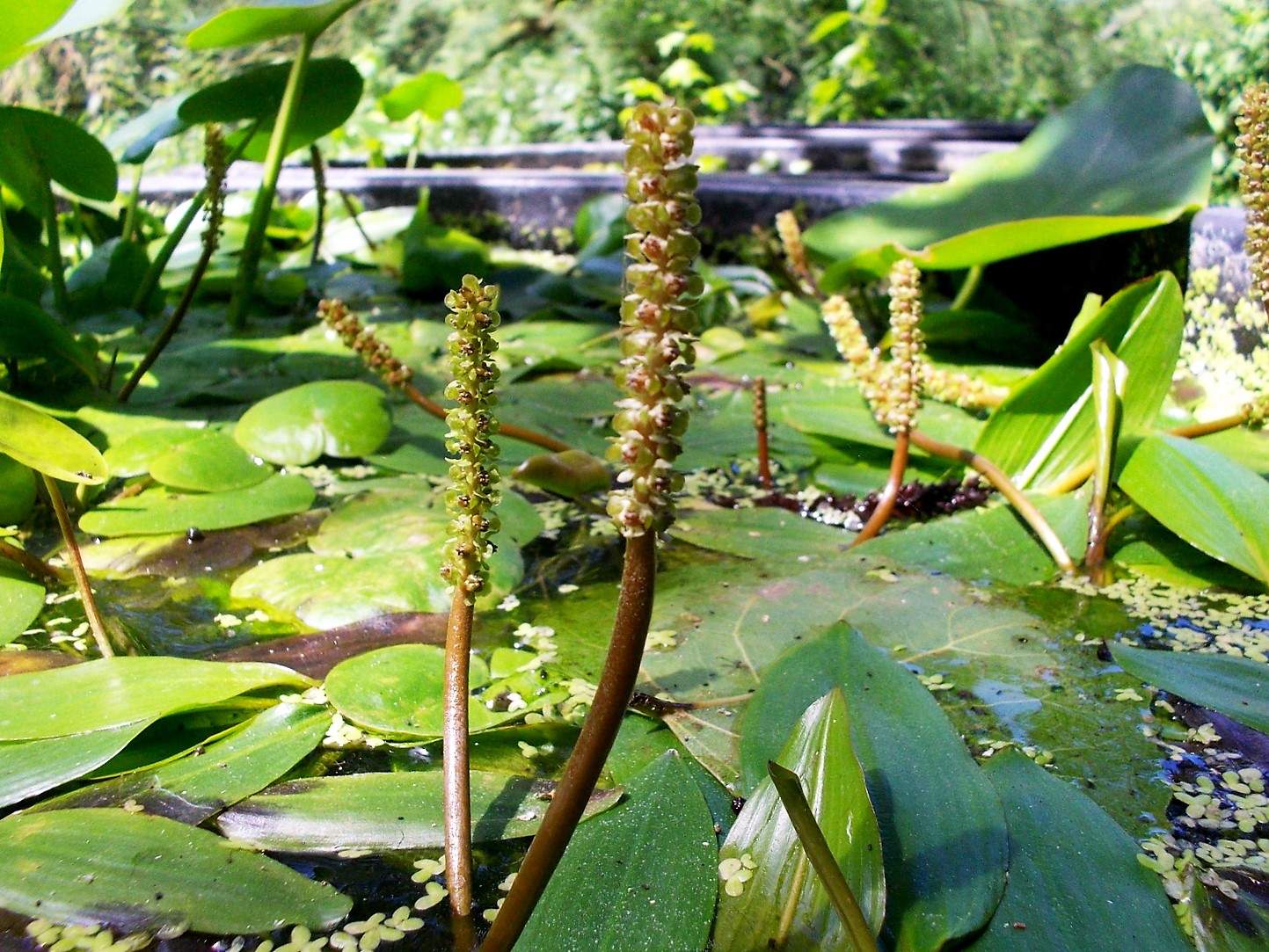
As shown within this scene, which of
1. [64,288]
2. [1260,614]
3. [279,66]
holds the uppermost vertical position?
[279,66]

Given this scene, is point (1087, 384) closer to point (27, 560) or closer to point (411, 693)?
point (411, 693)

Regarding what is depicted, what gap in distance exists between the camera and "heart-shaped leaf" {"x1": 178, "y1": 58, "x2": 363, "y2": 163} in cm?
192

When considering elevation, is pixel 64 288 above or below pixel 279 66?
below

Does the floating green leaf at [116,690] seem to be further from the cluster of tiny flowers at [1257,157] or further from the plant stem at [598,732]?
the cluster of tiny flowers at [1257,157]

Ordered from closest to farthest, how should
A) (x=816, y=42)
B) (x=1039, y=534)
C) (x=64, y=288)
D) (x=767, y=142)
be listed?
(x=1039, y=534)
(x=64, y=288)
(x=767, y=142)
(x=816, y=42)

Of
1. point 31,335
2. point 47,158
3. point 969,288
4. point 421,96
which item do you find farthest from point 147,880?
point 421,96

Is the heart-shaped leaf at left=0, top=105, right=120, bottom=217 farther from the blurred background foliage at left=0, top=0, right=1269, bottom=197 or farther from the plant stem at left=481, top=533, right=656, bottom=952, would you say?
the blurred background foliage at left=0, top=0, right=1269, bottom=197

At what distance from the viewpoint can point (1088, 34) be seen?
897 centimetres

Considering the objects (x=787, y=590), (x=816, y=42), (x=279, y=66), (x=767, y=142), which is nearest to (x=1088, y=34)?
(x=816, y=42)

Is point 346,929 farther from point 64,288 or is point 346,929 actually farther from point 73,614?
point 64,288

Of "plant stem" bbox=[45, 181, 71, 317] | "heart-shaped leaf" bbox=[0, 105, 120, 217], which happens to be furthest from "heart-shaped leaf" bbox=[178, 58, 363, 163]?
"plant stem" bbox=[45, 181, 71, 317]

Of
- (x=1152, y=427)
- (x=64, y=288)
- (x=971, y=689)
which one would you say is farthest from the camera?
(x=64, y=288)

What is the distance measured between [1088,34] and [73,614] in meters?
9.98

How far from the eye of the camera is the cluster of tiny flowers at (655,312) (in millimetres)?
390
